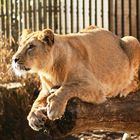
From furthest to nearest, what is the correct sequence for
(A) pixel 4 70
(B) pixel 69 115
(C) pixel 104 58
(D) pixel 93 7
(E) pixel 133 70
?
(D) pixel 93 7 → (A) pixel 4 70 → (E) pixel 133 70 → (C) pixel 104 58 → (B) pixel 69 115

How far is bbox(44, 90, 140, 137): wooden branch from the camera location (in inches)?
233

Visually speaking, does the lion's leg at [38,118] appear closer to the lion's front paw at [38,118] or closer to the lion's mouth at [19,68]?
the lion's front paw at [38,118]

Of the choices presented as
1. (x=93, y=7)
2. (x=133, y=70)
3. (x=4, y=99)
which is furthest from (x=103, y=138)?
(x=93, y=7)

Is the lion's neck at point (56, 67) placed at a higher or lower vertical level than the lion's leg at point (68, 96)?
higher

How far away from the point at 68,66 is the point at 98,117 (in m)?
0.60

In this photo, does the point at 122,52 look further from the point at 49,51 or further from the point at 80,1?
the point at 80,1

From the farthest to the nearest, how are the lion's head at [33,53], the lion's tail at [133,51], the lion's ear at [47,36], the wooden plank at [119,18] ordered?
the wooden plank at [119,18] < the lion's tail at [133,51] < the lion's ear at [47,36] < the lion's head at [33,53]

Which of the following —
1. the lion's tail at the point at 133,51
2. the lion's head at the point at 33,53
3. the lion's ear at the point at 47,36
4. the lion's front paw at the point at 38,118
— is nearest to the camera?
the lion's front paw at the point at 38,118

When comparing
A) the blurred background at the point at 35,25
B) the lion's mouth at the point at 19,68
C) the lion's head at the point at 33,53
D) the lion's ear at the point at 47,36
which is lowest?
the blurred background at the point at 35,25

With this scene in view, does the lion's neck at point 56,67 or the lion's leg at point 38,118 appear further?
the lion's neck at point 56,67

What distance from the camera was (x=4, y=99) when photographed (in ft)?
35.3

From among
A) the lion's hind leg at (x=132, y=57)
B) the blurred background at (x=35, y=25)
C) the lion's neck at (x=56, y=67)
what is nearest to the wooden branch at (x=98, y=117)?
the lion's neck at (x=56, y=67)

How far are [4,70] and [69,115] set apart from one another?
5.82 m

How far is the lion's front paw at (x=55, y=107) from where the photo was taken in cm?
588
